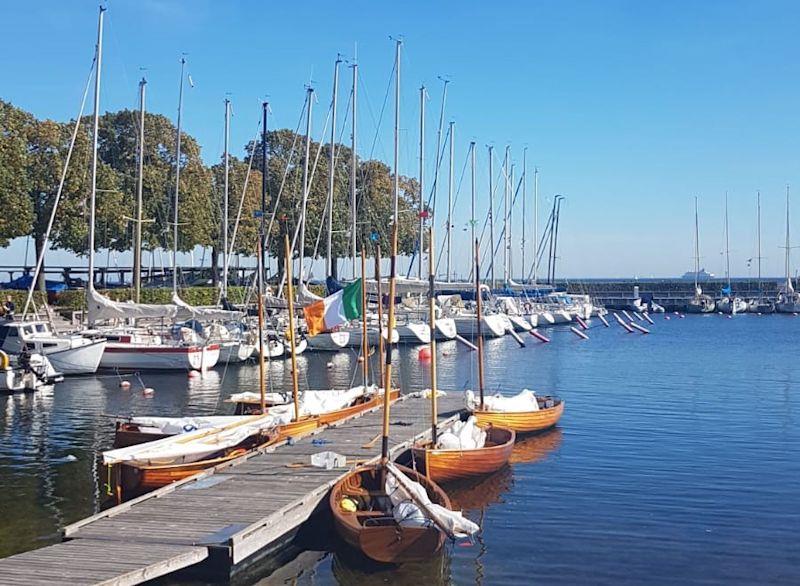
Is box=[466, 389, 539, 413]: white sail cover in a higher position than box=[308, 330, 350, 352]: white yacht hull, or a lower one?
lower

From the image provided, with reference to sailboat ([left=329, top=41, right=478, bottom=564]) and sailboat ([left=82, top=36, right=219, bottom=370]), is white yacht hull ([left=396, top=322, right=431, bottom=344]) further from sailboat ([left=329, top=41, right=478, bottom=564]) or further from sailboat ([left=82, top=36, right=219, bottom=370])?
sailboat ([left=329, top=41, right=478, bottom=564])

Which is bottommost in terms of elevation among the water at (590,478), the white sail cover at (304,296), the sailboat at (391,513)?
the water at (590,478)

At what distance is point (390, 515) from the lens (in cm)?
1872

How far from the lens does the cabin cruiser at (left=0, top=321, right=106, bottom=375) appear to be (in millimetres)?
45094

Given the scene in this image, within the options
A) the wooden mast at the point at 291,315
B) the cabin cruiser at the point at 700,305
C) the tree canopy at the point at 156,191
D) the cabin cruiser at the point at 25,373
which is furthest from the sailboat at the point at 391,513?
the cabin cruiser at the point at 700,305

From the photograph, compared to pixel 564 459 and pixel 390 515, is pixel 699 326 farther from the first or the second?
pixel 390 515

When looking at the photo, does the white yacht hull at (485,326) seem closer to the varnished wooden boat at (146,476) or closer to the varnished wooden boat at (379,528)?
the varnished wooden boat at (146,476)

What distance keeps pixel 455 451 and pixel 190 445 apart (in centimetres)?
676

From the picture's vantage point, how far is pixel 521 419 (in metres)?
30.4

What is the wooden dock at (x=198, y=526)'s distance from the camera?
14.9 metres

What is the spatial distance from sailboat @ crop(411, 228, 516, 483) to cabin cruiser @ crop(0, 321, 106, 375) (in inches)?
1014

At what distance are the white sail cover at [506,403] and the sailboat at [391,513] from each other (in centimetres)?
948

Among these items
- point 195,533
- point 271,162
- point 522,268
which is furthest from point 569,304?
point 195,533

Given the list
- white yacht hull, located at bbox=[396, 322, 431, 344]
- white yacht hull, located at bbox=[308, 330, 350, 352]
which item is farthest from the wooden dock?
white yacht hull, located at bbox=[396, 322, 431, 344]
